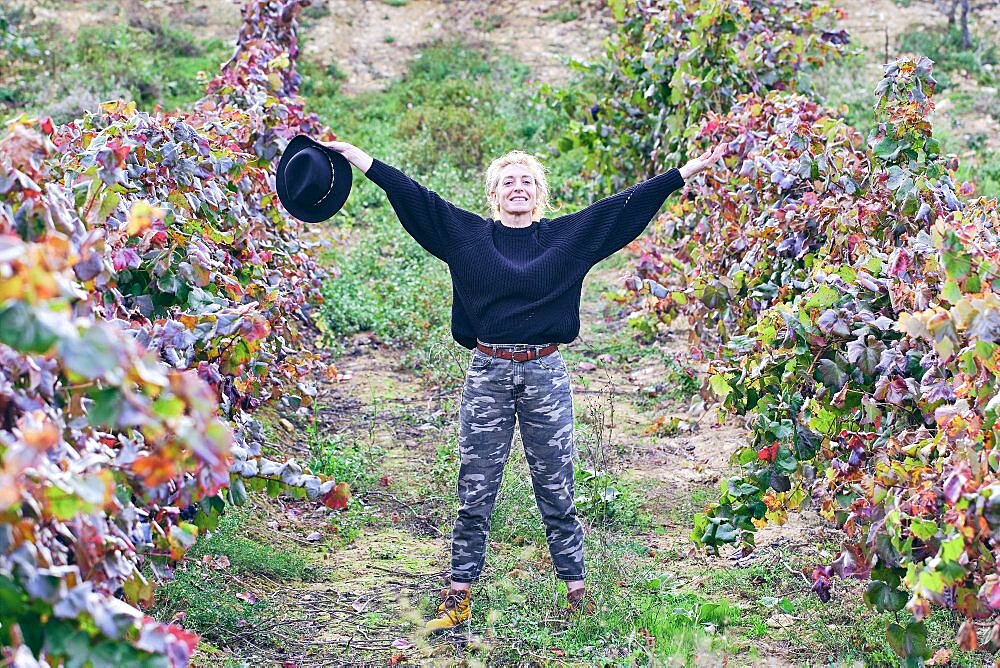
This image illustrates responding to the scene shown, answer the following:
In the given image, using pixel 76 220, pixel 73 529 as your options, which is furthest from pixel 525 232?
pixel 73 529

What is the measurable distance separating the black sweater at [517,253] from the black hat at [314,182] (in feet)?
0.43

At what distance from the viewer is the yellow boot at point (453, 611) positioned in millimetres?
4363

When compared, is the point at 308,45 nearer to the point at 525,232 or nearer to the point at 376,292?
the point at 376,292

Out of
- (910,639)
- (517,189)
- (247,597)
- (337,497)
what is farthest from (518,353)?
(910,639)

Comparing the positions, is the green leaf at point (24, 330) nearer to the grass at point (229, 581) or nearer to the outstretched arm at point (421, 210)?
the grass at point (229, 581)

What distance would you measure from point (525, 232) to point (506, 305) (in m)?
0.32

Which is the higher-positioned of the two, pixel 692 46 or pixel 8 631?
pixel 692 46

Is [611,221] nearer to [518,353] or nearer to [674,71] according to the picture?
[518,353]

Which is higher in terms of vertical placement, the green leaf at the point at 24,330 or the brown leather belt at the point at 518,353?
the green leaf at the point at 24,330

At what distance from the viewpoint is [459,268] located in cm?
426

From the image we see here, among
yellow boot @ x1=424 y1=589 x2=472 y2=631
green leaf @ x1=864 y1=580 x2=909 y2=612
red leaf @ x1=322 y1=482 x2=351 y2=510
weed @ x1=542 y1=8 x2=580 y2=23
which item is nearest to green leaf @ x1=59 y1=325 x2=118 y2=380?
red leaf @ x1=322 y1=482 x2=351 y2=510

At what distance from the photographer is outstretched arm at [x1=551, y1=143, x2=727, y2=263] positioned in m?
4.30

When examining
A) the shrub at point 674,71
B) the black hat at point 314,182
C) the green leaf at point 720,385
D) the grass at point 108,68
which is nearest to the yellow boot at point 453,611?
the green leaf at point 720,385

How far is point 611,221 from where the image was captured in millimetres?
4332
